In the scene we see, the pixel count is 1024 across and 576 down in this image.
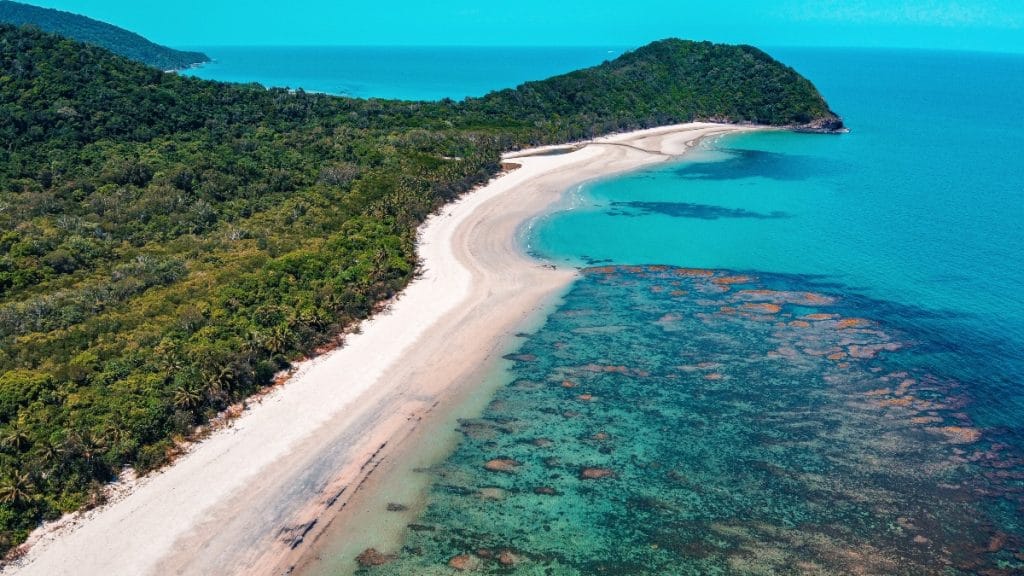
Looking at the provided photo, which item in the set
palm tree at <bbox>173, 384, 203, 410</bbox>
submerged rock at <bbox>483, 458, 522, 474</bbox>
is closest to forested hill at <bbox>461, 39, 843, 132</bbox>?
submerged rock at <bbox>483, 458, 522, 474</bbox>

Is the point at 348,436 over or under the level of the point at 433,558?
over

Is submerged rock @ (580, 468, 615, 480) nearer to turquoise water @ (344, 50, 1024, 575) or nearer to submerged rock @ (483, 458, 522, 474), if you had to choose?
turquoise water @ (344, 50, 1024, 575)

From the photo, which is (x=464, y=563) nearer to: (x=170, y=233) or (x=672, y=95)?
(x=170, y=233)

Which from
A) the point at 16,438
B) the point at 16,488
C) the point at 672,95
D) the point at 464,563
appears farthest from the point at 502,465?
the point at 672,95

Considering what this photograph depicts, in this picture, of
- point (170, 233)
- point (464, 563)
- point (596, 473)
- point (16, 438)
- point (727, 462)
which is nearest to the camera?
point (464, 563)

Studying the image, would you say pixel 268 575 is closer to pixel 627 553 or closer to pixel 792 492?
pixel 627 553

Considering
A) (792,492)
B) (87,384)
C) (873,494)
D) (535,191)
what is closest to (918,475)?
(873,494)
